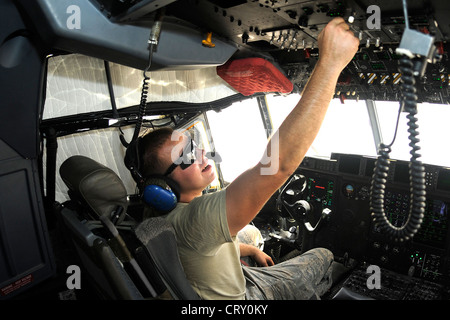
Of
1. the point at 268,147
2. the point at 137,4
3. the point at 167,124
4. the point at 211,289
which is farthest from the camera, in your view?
the point at 167,124

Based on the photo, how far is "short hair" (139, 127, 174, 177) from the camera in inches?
65.7

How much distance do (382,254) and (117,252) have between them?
1.81m

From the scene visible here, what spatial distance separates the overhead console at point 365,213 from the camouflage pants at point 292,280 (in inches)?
16.9

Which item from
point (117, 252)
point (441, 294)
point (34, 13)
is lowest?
point (441, 294)

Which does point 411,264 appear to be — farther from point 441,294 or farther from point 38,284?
point 38,284

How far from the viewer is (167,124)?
3049 mm

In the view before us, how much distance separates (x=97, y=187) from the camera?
1.55 m

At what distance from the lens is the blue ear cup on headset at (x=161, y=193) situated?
1499 millimetres

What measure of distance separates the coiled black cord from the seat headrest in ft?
3.88

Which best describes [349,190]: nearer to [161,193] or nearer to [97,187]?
[161,193]

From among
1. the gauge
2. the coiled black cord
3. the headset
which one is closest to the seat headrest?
the headset
